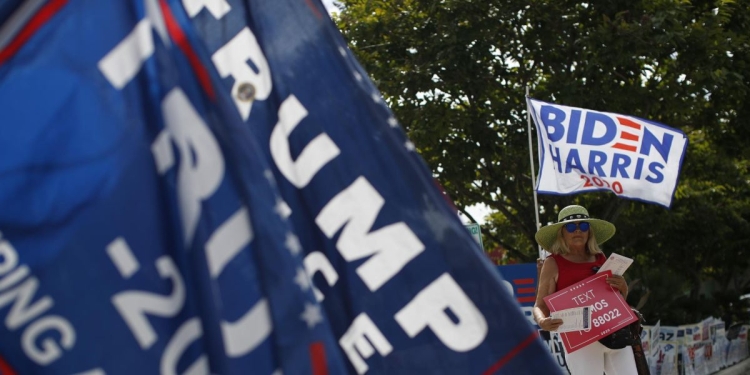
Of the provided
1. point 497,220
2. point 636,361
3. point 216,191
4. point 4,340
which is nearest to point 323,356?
point 216,191

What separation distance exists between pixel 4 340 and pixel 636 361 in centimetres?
579

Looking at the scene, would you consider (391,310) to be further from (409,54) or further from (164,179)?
(409,54)

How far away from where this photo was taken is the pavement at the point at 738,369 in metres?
16.6

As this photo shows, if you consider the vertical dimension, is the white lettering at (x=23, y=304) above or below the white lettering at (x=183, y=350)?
above

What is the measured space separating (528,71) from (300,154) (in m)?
14.7

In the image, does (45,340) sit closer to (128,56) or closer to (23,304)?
(23,304)

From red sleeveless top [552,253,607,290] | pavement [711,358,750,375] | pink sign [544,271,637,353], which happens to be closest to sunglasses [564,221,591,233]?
red sleeveless top [552,253,607,290]

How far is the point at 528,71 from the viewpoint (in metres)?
16.1

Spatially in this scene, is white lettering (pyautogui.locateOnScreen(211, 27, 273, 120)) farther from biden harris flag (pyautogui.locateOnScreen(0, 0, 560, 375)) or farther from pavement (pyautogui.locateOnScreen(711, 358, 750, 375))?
pavement (pyautogui.locateOnScreen(711, 358, 750, 375))

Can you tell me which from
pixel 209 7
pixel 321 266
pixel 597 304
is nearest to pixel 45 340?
pixel 321 266

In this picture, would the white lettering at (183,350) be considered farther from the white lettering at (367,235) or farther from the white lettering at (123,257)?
the white lettering at (367,235)

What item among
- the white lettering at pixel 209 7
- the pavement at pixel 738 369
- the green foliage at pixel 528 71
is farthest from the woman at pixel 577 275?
the pavement at pixel 738 369

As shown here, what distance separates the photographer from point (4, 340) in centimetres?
139

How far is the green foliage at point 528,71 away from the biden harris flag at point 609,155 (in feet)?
18.3
